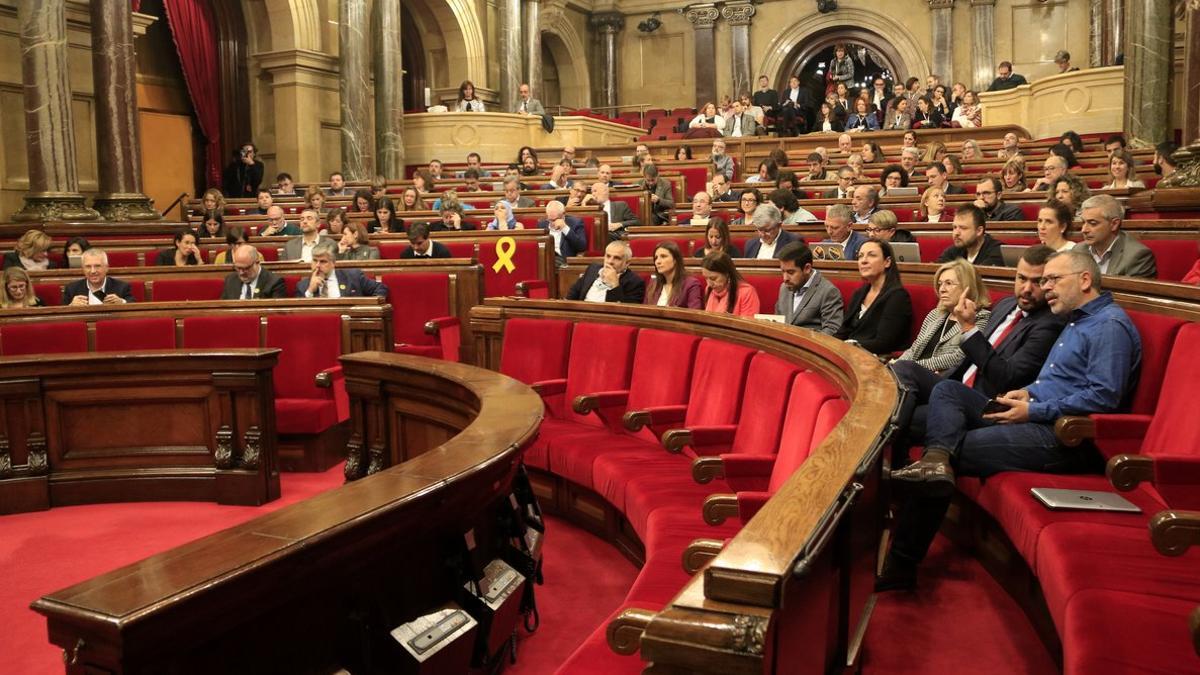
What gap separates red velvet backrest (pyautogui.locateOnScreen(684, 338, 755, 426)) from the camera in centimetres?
317

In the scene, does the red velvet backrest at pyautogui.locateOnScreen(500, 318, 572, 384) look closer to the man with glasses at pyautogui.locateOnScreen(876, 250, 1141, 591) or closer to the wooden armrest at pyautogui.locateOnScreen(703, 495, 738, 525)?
the man with glasses at pyautogui.locateOnScreen(876, 250, 1141, 591)

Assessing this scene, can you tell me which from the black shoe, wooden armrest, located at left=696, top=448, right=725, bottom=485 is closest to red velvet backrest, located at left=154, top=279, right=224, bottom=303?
wooden armrest, located at left=696, top=448, right=725, bottom=485

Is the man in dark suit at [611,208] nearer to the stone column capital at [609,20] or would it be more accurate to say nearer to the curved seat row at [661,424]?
the curved seat row at [661,424]

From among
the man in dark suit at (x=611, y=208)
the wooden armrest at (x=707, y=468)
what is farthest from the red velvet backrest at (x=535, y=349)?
the man in dark suit at (x=611, y=208)

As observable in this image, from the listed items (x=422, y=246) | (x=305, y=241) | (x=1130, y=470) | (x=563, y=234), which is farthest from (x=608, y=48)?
(x=1130, y=470)

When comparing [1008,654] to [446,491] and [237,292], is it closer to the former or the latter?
[446,491]

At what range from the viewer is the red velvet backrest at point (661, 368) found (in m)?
3.56

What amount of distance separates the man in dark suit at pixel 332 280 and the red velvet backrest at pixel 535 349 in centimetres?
126

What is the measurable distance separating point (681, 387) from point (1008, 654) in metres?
1.48

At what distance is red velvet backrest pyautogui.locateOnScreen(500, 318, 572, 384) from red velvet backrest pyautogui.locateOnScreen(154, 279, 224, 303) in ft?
7.40

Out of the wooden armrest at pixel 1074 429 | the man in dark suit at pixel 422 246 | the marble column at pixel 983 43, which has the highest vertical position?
the marble column at pixel 983 43

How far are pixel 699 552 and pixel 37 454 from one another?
3166 mm

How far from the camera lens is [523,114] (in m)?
14.2

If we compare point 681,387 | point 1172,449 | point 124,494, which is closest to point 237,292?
point 124,494
